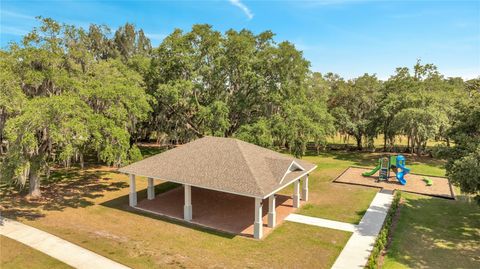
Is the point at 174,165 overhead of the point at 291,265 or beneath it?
overhead

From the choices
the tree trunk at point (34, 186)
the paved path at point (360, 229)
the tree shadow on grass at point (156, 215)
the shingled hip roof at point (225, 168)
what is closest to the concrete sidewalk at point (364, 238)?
the paved path at point (360, 229)

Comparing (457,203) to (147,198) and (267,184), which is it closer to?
(267,184)

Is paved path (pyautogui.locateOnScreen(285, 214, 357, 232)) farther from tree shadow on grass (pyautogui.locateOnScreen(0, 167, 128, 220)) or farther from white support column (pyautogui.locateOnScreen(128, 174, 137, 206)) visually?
tree shadow on grass (pyautogui.locateOnScreen(0, 167, 128, 220))

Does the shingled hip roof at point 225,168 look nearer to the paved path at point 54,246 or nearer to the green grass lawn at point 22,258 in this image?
the paved path at point 54,246

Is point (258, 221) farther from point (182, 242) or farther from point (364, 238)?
point (364, 238)

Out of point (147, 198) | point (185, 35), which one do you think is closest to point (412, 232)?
point (147, 198)

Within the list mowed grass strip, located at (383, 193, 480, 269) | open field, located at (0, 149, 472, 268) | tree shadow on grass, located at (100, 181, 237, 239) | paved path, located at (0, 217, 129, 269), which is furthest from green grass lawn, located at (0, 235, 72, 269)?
mowed grass strip, located at (383, 193, 480, 269)
